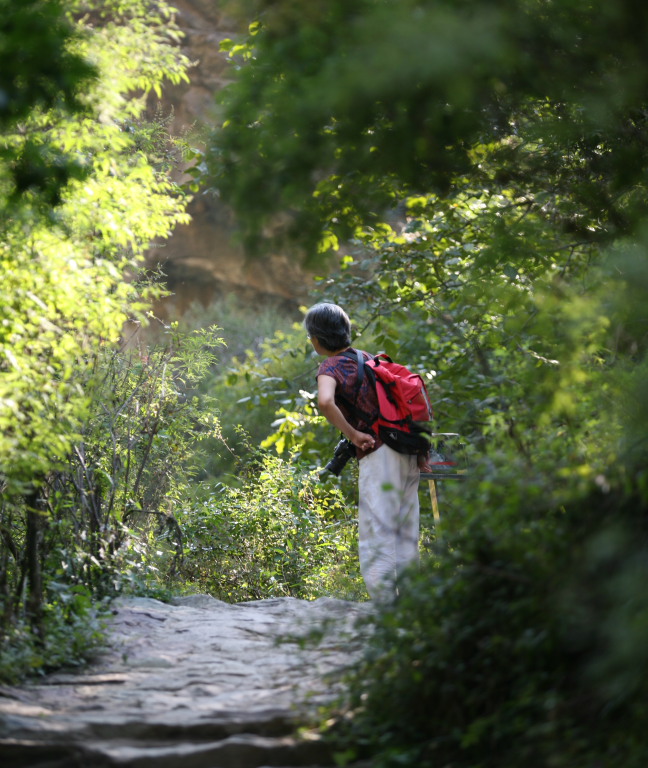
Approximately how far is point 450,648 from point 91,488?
2.91 meters

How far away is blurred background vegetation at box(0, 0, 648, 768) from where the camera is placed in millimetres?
2559

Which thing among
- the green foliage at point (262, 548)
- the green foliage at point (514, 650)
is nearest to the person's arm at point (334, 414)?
the green foliage at point (514, 650)

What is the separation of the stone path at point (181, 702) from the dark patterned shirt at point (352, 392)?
3.07ft

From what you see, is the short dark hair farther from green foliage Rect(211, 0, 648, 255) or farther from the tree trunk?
the tree trunk

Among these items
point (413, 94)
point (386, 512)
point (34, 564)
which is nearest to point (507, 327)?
point (386, 512)

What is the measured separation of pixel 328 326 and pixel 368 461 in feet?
2.25

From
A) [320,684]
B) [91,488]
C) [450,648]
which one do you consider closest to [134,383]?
[91,488]

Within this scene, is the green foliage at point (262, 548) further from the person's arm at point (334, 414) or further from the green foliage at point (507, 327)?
the green foliage at point (507, 327)

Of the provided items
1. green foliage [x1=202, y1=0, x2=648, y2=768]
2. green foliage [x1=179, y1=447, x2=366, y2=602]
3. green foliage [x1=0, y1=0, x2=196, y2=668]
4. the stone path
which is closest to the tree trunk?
green foliage [x1=0, y1=0, x2=196, y2=668]

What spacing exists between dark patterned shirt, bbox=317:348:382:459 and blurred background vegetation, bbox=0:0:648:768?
530mm

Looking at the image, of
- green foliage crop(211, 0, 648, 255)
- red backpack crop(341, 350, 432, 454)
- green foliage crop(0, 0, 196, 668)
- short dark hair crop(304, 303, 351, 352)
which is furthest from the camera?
short dark hair crop(304, 303, 351, 352)

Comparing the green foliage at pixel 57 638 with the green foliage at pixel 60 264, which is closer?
the green foliage at pixel 60 264

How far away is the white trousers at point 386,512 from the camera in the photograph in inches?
170

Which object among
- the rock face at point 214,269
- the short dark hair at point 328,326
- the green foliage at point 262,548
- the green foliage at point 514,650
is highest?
the rock face at point 214,269
